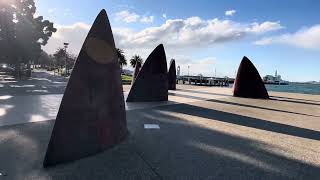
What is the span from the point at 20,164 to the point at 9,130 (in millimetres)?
3064

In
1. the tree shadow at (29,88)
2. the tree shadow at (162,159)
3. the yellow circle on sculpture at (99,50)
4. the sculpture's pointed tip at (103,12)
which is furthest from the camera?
the tree shadow at (29,88)

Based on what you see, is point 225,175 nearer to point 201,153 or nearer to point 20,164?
point 201,153

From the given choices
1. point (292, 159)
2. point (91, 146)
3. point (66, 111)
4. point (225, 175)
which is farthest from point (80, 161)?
point (292, 159)

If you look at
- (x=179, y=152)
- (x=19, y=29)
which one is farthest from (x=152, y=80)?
(x=19, y=29)

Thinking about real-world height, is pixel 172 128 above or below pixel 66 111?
below

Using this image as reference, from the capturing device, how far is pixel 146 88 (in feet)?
54.5

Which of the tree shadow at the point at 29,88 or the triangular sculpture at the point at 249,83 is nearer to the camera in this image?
the tree shadow at the point at 29,88

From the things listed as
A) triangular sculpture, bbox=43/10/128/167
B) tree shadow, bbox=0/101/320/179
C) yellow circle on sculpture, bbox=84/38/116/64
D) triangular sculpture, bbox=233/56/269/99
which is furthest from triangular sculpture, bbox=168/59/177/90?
yellow circle on sculpture, bbox=84/38/116/64

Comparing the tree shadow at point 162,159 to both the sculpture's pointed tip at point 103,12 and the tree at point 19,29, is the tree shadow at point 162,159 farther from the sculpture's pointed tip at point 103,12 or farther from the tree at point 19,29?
the tree at point 19,29

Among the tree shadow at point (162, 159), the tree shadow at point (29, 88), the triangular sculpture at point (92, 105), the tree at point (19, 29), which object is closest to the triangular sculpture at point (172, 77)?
the tree shadow at point (29, 88)

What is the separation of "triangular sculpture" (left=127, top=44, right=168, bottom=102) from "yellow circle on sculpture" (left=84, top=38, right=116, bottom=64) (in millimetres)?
9240

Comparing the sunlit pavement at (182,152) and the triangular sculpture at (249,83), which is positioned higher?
the triangular sculpture at (249,83)

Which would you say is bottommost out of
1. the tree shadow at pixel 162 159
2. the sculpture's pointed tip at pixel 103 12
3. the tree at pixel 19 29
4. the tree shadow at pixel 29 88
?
the tree shadow at pixel 162 159

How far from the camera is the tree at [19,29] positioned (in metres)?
32.9
